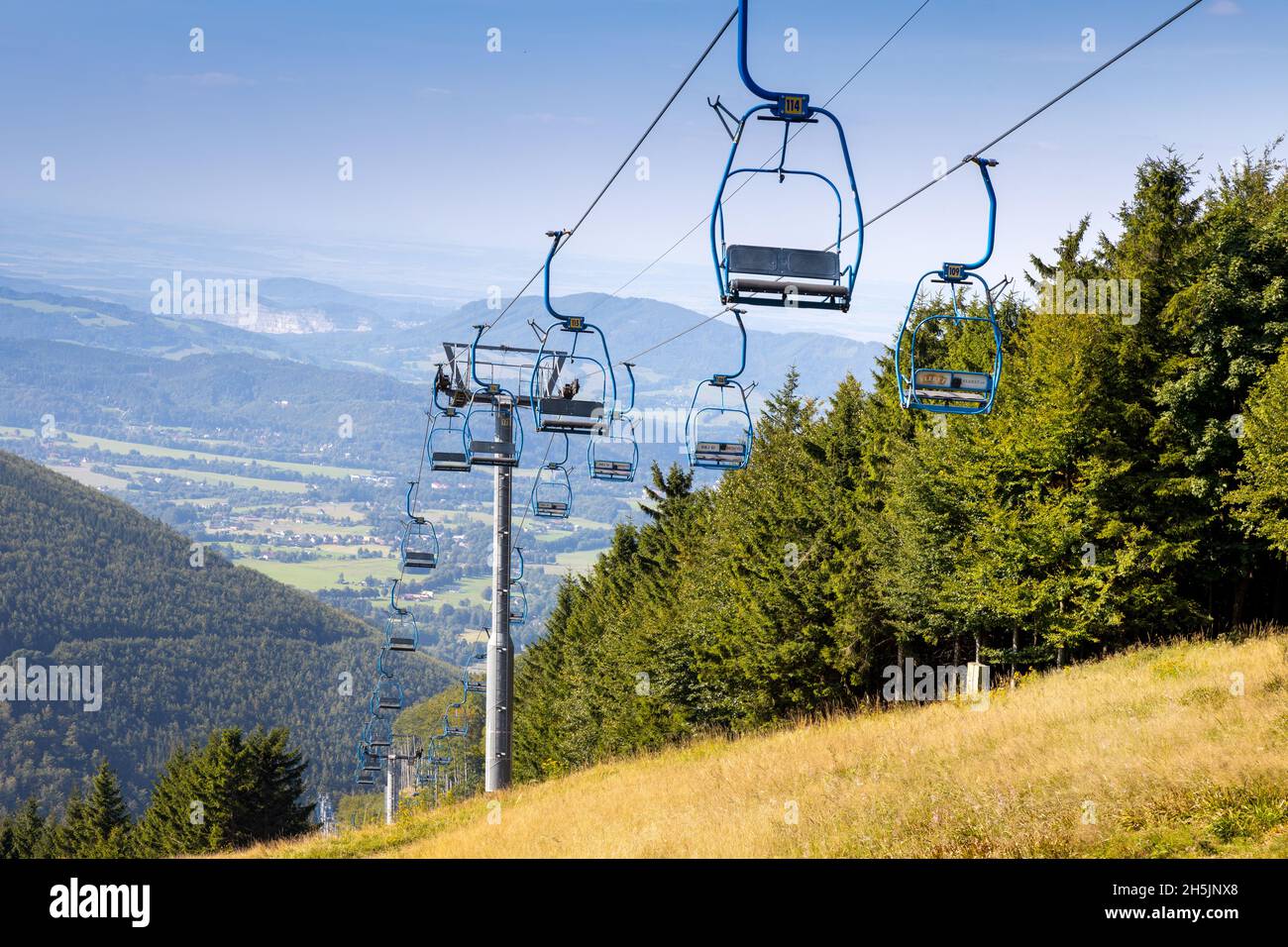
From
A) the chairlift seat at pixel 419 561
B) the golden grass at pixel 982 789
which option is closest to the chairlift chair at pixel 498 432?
the golden grass at pixel 982 789

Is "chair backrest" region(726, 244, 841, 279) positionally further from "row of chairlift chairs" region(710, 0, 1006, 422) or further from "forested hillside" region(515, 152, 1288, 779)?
"forested hillside" region(515, 152, 1288, 779)

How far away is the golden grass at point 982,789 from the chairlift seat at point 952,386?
450cm

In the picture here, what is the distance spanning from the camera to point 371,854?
2039 centimetres

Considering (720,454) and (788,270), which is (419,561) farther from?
(788,270)

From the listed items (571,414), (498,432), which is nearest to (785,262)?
(571,414)

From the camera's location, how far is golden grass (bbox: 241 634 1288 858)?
470 inches

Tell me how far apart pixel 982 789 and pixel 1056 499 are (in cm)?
1937

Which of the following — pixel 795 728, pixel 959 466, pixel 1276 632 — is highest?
pixel 959 466

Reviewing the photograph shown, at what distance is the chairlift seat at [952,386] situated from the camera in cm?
1262

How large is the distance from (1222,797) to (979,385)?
489cm

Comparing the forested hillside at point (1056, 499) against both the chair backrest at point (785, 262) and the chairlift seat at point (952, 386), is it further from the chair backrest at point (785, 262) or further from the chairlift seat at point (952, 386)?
the chair backrest at point (785, 262)

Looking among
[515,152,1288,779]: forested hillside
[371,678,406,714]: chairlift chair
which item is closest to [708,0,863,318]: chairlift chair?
[515,152,1288,779]: forested hillside
